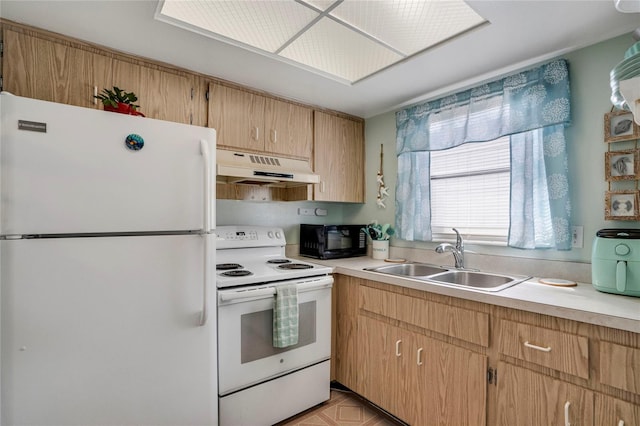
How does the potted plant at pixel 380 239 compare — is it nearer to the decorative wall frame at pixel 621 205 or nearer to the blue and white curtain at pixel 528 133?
the blue and white curtain at pixel 528 133

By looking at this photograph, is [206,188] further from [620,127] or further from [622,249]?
[620,127]

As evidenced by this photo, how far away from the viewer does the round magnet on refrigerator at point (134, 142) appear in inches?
51.6

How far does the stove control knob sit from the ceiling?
105 centimetres

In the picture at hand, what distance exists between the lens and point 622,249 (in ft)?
4.46

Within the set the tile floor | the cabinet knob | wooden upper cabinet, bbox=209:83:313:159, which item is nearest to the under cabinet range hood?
wooden upper cabinet, bbox=209:83:313:159

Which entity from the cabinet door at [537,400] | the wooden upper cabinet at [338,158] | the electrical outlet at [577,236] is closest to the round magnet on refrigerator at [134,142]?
the wooden upper cabinet at [338,158]

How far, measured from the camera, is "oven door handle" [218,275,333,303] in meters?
1.62

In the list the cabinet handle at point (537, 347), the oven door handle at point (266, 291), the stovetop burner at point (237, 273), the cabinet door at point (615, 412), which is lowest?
the cabinet door at point (615, 412)

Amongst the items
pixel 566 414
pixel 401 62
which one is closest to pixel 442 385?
pixel 566 414

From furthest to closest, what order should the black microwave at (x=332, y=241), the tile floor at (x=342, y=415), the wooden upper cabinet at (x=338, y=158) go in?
the wooden upper cabinet at (x=338, y=158) → the black microwave at (x=332, y=241) → the tile floor at (x=342, y=415)

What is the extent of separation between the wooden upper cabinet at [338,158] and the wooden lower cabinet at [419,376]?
1120 millimetres

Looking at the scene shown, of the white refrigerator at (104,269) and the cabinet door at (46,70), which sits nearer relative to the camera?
the white refrigerator at (104,269)

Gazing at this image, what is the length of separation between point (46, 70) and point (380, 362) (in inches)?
95.0

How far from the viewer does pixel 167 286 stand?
1.39m
